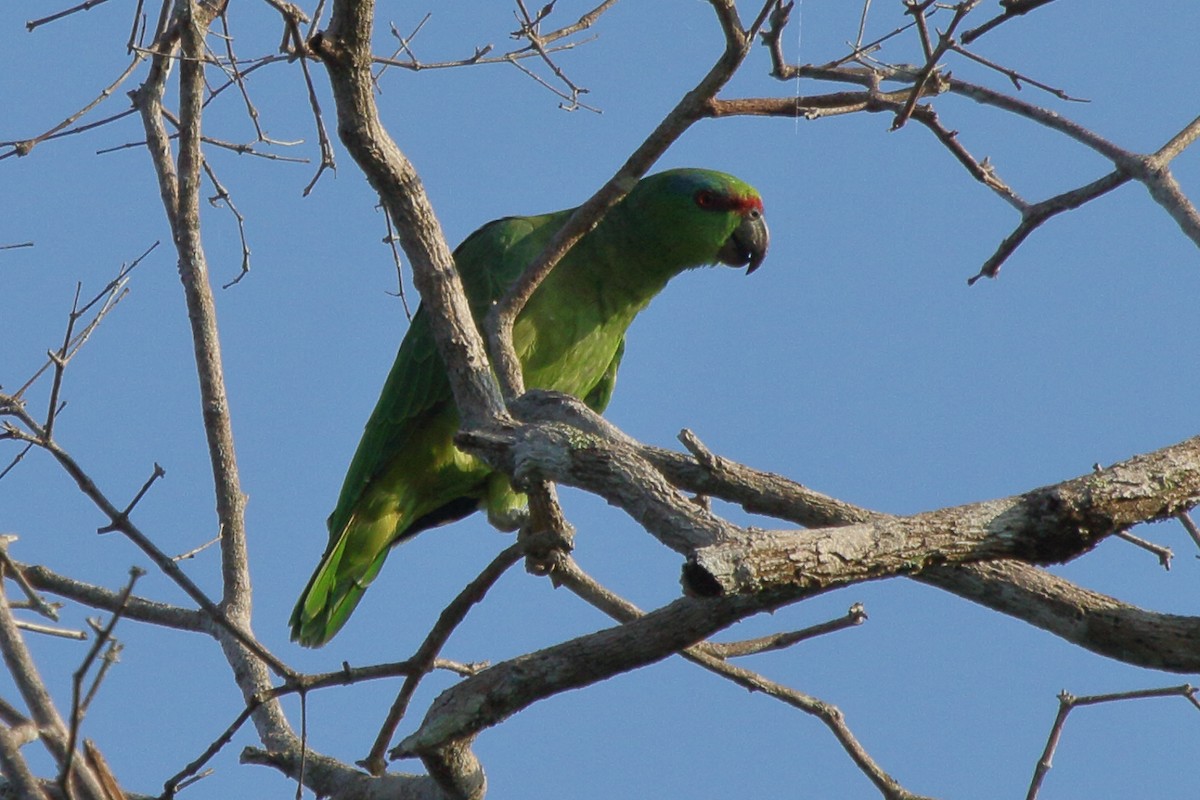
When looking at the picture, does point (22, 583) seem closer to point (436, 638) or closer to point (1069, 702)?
point (436, 638)

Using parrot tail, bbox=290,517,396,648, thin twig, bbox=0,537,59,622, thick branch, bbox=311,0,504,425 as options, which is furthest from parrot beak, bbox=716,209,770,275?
thin twig, bbox=0,537,59,622

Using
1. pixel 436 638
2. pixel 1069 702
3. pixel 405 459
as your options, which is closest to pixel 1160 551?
pixel 1069 702

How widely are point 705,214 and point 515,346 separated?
1070 millimetres

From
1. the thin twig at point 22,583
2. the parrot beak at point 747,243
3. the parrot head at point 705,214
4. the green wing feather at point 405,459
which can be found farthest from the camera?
the parrot beak at point 747,243

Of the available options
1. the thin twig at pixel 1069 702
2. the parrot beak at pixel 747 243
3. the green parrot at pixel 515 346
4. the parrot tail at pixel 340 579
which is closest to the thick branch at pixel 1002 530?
the thin twig at pixel 1069 702

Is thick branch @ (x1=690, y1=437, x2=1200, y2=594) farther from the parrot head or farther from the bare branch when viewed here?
the parrot head

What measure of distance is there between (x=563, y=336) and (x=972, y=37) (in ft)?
7.71

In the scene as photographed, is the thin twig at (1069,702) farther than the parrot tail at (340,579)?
No

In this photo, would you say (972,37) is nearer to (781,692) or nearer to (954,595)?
(954,595)

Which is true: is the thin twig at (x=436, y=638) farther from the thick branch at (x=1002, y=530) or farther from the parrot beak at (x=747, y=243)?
the parrot beak at (x=747, y=243)

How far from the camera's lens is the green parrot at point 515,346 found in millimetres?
4805

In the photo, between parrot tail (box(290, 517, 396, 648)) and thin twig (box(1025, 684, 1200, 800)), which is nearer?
thin twig (box(1025, 684, 1200, 800))

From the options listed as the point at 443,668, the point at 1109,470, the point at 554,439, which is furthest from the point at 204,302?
the point at 1109,470

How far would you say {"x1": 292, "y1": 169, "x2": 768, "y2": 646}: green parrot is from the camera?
4805mm
